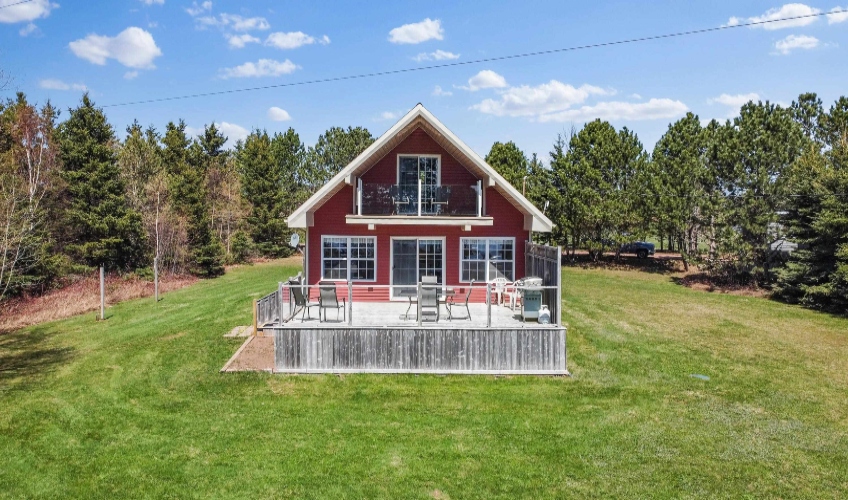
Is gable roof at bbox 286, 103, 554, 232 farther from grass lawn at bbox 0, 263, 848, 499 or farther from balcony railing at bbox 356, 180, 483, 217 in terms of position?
grass lawn at bbox 0, 263, 848, 499

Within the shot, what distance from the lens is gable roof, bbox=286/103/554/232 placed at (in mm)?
15727

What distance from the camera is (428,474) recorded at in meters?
7.33

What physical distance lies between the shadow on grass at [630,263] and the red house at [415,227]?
24.6 m

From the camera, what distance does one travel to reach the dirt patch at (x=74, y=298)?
20.2 metres

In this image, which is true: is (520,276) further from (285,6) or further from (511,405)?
(285,6)

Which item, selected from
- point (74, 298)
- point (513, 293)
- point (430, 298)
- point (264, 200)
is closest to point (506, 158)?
point (264, 200)

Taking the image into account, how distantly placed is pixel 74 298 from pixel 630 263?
37274 millimetres

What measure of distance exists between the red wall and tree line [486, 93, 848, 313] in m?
2.30

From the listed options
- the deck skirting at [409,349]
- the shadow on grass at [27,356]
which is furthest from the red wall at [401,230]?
the shadow on grass at [27,356]

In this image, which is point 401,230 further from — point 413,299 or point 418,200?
point 413,299

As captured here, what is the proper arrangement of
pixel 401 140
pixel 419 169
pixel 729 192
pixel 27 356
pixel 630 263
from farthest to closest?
pixel 630 263 → pixel 729 192 → pixel 419 169 → pixel 401 140 → pixel 27 356

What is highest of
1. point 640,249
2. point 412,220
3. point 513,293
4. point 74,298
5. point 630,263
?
point 412,220

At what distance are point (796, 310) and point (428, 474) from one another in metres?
21.7

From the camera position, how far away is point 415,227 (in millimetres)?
17188
